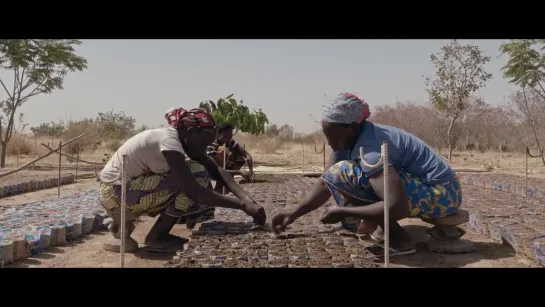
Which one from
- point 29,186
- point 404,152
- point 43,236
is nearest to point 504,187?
point 404,152

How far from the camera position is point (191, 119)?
12.1 feet

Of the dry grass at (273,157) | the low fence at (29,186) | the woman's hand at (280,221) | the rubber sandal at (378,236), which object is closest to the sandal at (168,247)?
the woman's hand at (280,221)

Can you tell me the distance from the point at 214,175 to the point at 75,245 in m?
1.34

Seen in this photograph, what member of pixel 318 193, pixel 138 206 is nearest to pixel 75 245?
pixel 138 206

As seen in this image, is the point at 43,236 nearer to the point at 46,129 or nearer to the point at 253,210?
the point at 253,210

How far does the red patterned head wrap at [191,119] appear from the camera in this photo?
12.1ft

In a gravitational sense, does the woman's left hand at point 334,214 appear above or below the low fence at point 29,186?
above

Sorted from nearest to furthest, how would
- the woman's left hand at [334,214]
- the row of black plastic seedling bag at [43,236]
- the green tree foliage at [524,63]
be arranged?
the woman's left hand at [334,214] < the row of black plastic seedling bag at [43,236] < the green tree foliage at [524,63]

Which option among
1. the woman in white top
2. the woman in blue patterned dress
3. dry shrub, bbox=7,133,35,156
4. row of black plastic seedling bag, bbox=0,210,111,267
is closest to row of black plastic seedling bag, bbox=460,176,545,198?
the woman in blue patterned dress

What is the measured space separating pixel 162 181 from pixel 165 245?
19.7 inches

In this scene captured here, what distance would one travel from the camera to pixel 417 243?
3869 mm

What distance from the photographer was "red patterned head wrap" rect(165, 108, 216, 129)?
3.69 m

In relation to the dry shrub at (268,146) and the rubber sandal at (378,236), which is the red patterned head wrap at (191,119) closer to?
the rubber sandal at (378,236)
